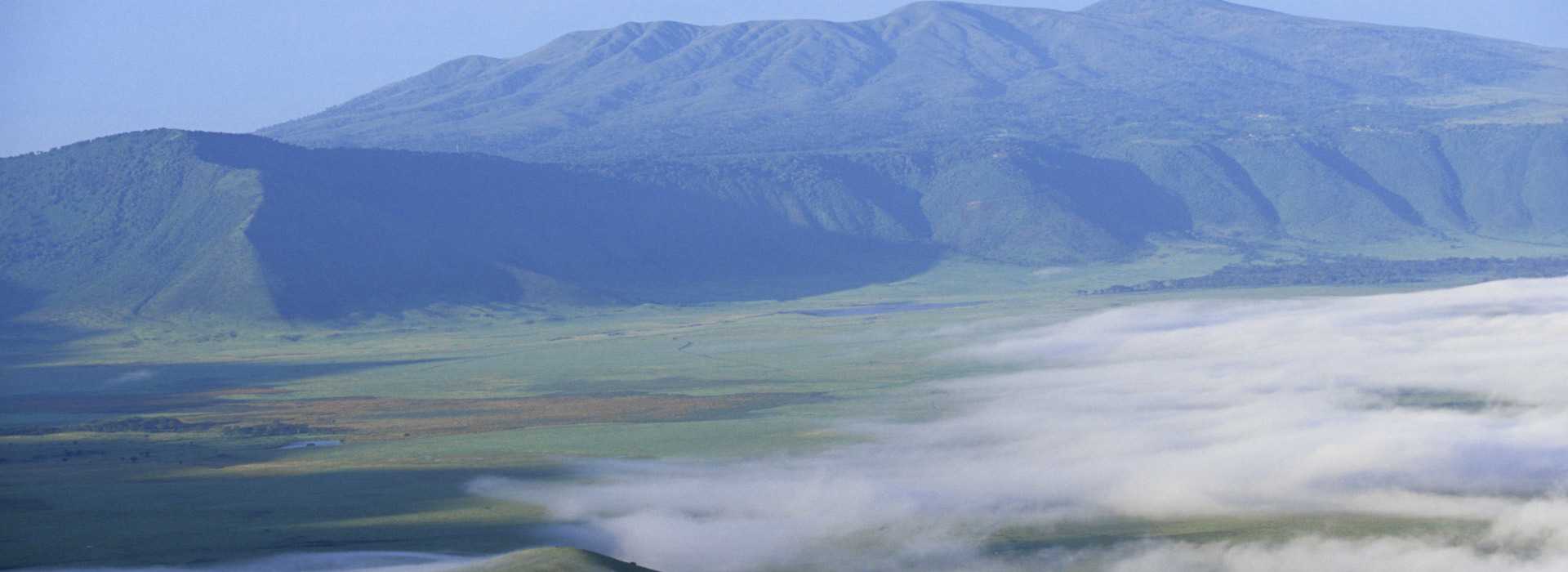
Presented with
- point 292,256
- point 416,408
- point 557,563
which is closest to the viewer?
point 557,563

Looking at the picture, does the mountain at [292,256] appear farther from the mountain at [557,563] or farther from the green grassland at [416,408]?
the mountain at [557,563]

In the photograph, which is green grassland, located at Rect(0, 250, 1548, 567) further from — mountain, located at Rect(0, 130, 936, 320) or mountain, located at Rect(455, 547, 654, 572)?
mountain, located at Rect(455, 547, 654, 572)

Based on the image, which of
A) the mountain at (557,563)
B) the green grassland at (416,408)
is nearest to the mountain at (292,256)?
the green grassland at (416,408)

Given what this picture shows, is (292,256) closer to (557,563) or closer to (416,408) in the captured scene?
(416,408)

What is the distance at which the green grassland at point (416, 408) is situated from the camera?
6475cm

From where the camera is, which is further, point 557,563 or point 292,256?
point 292,256

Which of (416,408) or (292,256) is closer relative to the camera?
(416,408)

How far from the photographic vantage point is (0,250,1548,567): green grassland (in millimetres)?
64750

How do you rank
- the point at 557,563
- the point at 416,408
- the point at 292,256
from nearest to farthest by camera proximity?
the point at 557,563 → the point at 416,408 → the point at 292,256

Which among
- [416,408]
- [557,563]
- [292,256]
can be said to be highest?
[557,563]

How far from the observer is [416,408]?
333 ft

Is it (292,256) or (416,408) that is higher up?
(292,256)

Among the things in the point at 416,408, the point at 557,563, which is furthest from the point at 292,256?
the point at 557,563

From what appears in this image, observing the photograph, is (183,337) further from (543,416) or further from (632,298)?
Result: (543,416)
